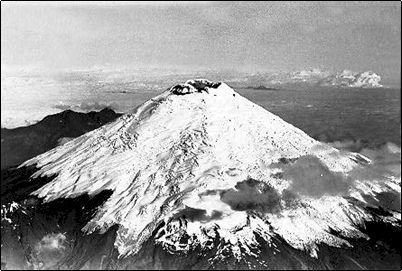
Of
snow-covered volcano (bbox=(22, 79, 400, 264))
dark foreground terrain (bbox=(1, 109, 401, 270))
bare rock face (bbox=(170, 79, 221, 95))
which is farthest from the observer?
bare rock face (bbox=(170, 79, 221, 95))

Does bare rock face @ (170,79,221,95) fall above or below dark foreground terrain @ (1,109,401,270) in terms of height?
above

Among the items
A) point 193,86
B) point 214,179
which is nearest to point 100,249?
point 214,179

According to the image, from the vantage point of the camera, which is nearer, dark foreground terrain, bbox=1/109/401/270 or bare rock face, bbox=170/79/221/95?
dark foreground terrain, bbox=1/109/401/270

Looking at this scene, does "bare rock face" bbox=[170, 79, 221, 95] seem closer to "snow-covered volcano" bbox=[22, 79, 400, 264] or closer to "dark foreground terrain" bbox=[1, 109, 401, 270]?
"snow-covered volcano" bbox=[22, 79, 400, 264]

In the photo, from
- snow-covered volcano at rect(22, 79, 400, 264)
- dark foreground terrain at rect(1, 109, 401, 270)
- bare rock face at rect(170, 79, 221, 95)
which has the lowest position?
dark foreground terrain at rect(1, 109, 401, 270)

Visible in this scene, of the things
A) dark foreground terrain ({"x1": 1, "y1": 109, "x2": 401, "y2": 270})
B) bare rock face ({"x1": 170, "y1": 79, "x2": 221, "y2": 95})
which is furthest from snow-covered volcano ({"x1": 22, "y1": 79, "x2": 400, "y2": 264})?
dark foreground terrain ({"x1": 1, "y1": 109, "x2": 401, "y2": 270})

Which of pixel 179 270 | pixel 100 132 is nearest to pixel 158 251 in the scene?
pixel 179 270

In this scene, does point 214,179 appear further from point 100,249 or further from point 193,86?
point 193,86

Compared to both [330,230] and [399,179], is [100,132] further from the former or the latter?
[399,179]
